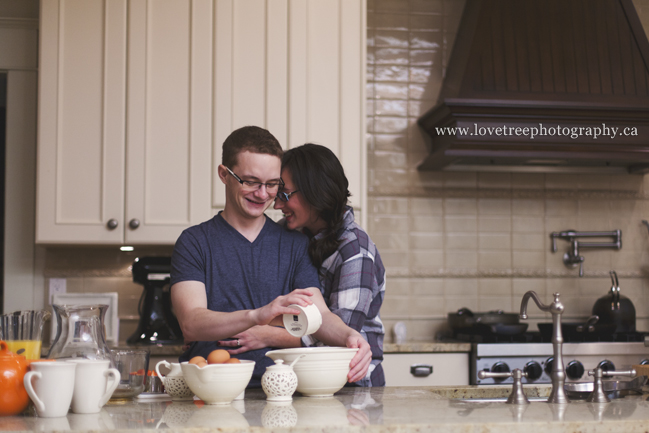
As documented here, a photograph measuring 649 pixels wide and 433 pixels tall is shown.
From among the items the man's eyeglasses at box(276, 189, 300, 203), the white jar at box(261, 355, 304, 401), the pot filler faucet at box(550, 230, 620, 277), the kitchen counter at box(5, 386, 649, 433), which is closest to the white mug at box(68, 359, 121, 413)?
the kitchen counter at box(5, 386, 649, 433)

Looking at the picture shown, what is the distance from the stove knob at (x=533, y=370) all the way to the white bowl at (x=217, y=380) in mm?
1882

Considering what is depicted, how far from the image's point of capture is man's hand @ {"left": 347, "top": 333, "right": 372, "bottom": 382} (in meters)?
1.62

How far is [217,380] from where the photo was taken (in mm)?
1399

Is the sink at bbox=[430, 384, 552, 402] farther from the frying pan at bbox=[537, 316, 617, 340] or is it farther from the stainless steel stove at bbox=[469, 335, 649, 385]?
the frying pan at bbox=[537, 316, 617, 340]

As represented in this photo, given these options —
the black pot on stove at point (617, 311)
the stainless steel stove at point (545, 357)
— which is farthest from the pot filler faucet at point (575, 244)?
the stainless steel stove at point (545, 357)

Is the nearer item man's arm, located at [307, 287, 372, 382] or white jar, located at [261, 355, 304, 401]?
white jar, located at [261, 355, 304, 401]

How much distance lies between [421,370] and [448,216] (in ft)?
3.27

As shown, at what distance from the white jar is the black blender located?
5.43ft

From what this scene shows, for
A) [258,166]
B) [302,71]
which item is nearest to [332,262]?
[258,166]

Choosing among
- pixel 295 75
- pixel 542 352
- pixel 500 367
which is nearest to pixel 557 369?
pixel 500 367

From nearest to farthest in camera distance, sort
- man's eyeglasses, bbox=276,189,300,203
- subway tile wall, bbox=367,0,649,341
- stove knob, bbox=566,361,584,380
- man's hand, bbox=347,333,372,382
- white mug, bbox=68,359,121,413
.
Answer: white mug, bbox=68,359,121,413 < man's hand, bbox=347,333,372,382 < man's eyeglasses, bbox=276,189,300,203 < stove knob, bbox=566,361,584,380 < subway tile wall, bbox=367,0,649,341

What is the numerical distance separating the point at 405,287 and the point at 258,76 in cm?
137

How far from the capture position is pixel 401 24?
3.66 meters

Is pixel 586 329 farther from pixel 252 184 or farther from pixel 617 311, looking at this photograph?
pixel 252 184
